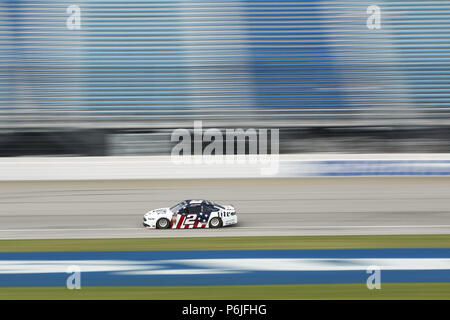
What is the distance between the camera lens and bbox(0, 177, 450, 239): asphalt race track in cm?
730

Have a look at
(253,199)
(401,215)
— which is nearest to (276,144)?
(253,199)

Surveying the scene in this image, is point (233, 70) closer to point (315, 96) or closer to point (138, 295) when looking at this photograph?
point (315, 96)

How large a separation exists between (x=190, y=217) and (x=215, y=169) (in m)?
3.04

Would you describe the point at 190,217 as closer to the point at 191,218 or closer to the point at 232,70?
the point at 191,218

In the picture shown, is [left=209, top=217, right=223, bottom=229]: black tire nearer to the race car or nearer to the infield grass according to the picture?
the race car

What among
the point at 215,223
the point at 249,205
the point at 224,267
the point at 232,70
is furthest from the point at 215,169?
the point at 224,267

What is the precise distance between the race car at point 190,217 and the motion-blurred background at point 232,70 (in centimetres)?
410

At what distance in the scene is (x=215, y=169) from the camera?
10.0 meters

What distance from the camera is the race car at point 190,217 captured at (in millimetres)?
7066

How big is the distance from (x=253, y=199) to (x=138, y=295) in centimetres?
423

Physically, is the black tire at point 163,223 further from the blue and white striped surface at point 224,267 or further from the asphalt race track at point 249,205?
the blue and white striped surface at point 224,267

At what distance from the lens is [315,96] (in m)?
11.8

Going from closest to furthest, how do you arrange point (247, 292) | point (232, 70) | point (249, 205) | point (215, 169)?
point (247, 292), point (249, 205), point (215, 169), point (232, 70)

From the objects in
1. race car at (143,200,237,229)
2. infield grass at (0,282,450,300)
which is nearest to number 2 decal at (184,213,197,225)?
race car at (143,200,237,229)
